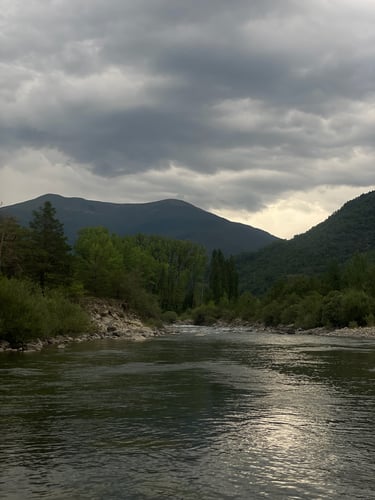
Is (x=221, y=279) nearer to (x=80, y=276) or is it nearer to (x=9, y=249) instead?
(x=80, y=276)

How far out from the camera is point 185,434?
1636 cm

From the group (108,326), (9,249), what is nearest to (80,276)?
(108,326)

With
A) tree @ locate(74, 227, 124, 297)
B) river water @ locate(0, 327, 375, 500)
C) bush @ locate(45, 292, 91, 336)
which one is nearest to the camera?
river water @ locate(0, 327, 375, 500)

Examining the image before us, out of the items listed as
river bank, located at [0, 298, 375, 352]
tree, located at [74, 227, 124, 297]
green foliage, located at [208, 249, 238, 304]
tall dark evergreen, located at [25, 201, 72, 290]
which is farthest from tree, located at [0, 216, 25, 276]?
green foliage, located at [208, 249, 238, 304]

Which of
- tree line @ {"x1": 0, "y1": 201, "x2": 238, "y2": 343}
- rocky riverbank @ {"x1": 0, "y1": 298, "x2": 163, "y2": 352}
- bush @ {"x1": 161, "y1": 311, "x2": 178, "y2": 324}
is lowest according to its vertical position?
bush @ {"x1": 161, "y1": 311, "x2": 178, "y2": 324}

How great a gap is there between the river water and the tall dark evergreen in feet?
138

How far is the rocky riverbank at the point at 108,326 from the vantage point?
2142 inches

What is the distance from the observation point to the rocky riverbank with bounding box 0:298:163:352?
5441cm

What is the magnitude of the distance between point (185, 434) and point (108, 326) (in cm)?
5938

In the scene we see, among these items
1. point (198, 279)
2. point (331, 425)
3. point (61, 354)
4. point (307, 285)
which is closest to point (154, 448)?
point (331, 425)

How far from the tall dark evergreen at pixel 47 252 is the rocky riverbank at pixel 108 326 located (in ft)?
20.7

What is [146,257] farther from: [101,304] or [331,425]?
[331,425]

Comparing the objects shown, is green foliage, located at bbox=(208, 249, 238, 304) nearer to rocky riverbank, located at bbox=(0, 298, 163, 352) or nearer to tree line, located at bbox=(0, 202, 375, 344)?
tree line, located at bbox=(0, 202, 375, 344)

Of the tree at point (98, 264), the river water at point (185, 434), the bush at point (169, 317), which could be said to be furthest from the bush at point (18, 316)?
the bush at point (169, 317)
